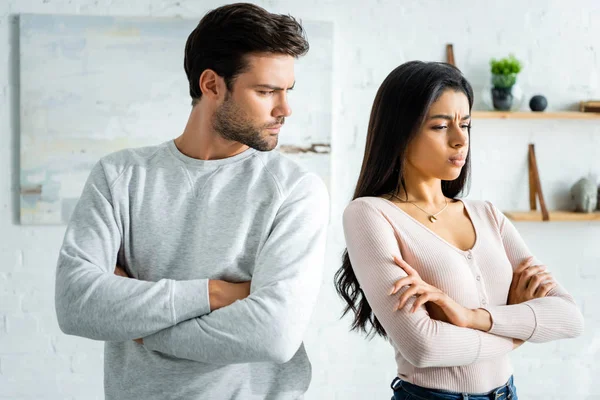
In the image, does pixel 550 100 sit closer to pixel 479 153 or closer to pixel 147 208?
pixel 479 153

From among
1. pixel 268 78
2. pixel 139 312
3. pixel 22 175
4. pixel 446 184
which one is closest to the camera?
pixel 139 312

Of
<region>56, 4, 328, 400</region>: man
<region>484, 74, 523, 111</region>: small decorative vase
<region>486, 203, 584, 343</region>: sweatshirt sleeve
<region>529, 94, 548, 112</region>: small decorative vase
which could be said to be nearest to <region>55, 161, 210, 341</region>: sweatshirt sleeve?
<region>56, 4, 328, 400</region>: man

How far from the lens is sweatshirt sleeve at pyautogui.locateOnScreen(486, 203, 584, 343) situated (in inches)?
62.8

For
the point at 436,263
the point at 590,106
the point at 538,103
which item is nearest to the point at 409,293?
the point at 436,263

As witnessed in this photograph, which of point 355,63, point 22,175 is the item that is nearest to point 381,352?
point 355,63

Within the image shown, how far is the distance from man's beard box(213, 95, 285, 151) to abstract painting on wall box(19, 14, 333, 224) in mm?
1454

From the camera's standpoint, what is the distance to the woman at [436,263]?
1548 mm

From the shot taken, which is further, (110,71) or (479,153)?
(479,153)

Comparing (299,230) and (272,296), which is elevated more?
(299,230)

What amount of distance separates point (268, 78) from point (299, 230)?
33 cm

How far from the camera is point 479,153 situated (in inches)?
125

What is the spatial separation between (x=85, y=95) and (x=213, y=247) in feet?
5.47

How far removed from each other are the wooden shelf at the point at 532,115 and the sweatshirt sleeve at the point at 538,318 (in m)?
1.31

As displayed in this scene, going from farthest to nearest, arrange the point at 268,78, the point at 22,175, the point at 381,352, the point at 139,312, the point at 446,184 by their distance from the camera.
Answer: the point at 381,352 → the point at 22,175 → the point at 446,184 → the point at 268,78 → the point at 139,312
